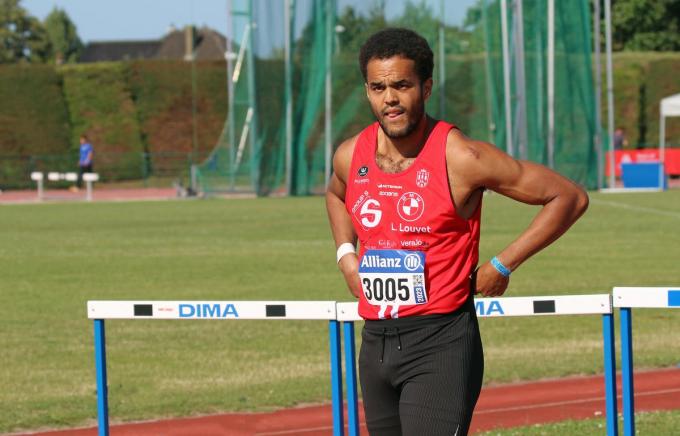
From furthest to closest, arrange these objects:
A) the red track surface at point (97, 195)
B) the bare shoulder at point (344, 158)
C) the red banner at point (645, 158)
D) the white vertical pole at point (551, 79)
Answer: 1. the red track surface at point (97, 195)
2. the red banner at point (645, 158)
3. the white vertical pole at point (551, 79)
4. the bare shoulder at point (344, 158)

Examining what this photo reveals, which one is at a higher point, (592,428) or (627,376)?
(627,376)

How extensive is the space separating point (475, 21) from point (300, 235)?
15457 millimetres

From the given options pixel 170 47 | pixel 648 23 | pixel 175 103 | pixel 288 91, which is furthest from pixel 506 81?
pixel 170 47

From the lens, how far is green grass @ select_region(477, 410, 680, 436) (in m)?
8.07

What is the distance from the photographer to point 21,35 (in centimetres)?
11631

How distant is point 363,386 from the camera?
16.0ft

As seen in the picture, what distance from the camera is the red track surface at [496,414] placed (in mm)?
8781

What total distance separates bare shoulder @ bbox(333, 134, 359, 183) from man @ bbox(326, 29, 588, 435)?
0.16 m

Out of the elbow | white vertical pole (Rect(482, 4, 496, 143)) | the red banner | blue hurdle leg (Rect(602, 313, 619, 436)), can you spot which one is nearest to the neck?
the elbow

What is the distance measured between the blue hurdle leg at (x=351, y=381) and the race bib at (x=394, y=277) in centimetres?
142

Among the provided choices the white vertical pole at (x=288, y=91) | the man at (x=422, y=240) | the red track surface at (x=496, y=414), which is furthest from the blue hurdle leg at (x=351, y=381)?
the white vertical pole at (x=288, y=91)

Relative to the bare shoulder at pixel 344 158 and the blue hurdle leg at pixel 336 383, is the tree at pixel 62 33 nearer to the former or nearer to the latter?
the blue hurdle leg at pixel 336 383

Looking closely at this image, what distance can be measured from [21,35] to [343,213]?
379 ft

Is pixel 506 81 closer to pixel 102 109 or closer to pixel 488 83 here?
pixel 488 83
